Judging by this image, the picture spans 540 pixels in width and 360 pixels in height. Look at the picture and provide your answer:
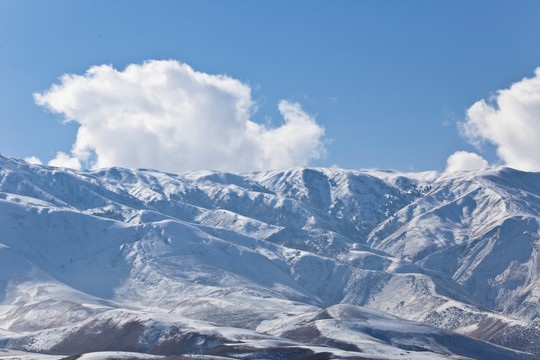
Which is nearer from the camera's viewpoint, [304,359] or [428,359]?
[304,359]

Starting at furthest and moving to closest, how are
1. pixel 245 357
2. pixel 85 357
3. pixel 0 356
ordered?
pixel 0 356 → pixel 245 357 → pixel 85 357

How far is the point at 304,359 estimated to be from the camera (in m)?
179

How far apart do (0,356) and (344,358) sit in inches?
3407

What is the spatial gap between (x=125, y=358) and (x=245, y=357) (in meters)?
27.9

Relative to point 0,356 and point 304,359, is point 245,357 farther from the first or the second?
point 0,356

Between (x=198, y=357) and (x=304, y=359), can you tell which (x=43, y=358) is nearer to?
(x=198, y=357)

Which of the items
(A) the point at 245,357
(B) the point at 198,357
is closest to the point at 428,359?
(A) the point at 245,357

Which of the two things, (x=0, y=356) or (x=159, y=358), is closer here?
(x=159, y=358)

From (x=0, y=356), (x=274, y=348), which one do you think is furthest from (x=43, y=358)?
(x=274, y=348)

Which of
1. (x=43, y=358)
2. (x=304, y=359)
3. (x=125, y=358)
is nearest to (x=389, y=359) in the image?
(x=304, y=359)

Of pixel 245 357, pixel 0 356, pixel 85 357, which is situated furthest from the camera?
pixel 0 356

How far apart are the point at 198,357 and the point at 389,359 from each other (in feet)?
157

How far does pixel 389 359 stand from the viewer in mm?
192375

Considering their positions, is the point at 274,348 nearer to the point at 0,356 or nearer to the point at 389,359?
the point at 389,359
